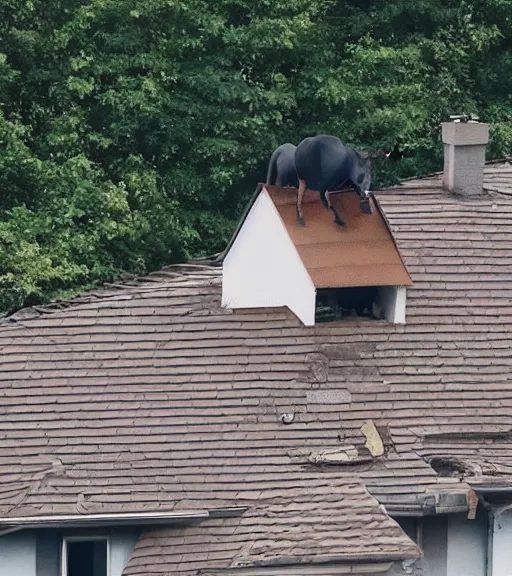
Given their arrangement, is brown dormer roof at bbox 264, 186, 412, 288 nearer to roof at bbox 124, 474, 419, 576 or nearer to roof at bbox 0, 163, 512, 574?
roof at bbox 0, 163, 512, 574

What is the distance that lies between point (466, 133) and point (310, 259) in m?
3.77

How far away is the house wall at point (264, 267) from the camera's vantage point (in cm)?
1736

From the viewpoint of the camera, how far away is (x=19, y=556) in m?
15.1

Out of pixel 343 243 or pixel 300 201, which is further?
pixel 300 201

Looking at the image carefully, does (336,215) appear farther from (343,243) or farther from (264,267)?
(264,267)

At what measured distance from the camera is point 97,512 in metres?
14.7

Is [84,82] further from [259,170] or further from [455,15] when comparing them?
[455,15]

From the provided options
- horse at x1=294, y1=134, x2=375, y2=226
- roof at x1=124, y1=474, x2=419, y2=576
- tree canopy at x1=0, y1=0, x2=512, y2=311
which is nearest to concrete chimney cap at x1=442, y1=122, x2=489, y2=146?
horse at x1=294, y1=134, x2=375, y2=226

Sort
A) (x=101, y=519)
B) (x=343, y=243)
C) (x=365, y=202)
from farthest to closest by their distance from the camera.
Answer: (x=365, y=202) → (x=343, y=243) → (x=101, y=519)

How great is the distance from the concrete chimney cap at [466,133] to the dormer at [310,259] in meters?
2.32

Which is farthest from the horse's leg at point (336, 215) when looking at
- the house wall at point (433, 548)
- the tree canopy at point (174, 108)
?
the tree canopy at point (174, 108)

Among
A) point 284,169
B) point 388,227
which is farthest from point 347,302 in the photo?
point 284,169

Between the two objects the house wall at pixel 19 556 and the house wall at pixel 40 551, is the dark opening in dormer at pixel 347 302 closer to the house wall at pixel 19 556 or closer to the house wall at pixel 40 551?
the house wall at pixel 40 551

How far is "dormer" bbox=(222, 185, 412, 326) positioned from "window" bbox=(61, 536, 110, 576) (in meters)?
3.64
